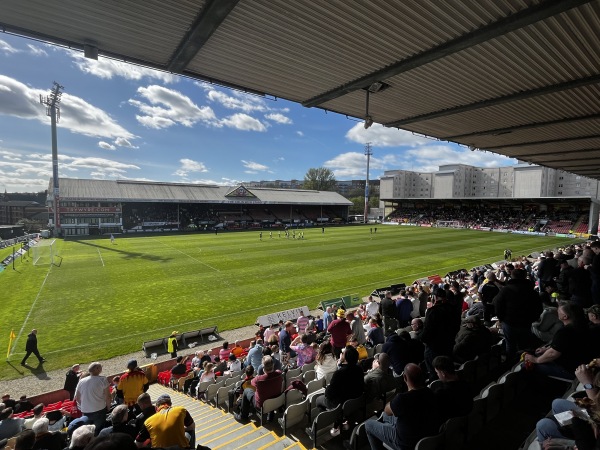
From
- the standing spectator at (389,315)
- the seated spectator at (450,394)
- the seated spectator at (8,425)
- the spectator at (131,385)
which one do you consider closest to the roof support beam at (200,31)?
the seated spectator at (450,394)

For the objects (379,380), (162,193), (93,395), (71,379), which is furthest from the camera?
(162,193)

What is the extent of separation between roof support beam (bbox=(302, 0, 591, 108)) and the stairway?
636cm

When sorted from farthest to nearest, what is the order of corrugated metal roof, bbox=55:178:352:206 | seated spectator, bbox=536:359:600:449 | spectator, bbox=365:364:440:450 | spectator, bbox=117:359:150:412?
1. corrugated metal roof, bbox=55:178:352:206
2. spectator, bbox=117:359:150:412
3. spectator, bbox=365:364:440:450
4. seated spectator, bbox=536:359:600:449

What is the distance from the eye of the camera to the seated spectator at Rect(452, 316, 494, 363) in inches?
193

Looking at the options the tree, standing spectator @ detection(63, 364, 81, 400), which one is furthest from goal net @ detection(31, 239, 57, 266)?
the tree

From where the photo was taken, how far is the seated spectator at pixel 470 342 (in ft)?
16.1

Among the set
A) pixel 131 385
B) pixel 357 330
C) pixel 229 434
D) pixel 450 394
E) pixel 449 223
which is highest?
pixel 450 394

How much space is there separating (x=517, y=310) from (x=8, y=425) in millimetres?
7859

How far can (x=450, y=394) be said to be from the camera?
131 inches

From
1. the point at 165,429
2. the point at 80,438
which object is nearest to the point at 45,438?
the point at 80,438

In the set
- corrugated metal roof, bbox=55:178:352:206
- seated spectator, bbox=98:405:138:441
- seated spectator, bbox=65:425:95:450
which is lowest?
seated spectator, bbox=98:405:138:441

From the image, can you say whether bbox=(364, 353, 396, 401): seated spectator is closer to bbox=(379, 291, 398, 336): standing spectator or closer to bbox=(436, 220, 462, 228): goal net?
bbox=(379, 291, 398, 336): standing spectator

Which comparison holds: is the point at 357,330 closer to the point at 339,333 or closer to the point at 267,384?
the point at 339,333

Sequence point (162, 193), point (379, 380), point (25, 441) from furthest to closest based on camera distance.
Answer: point (162, 193) → point (379, 380) → point (25, 441)
